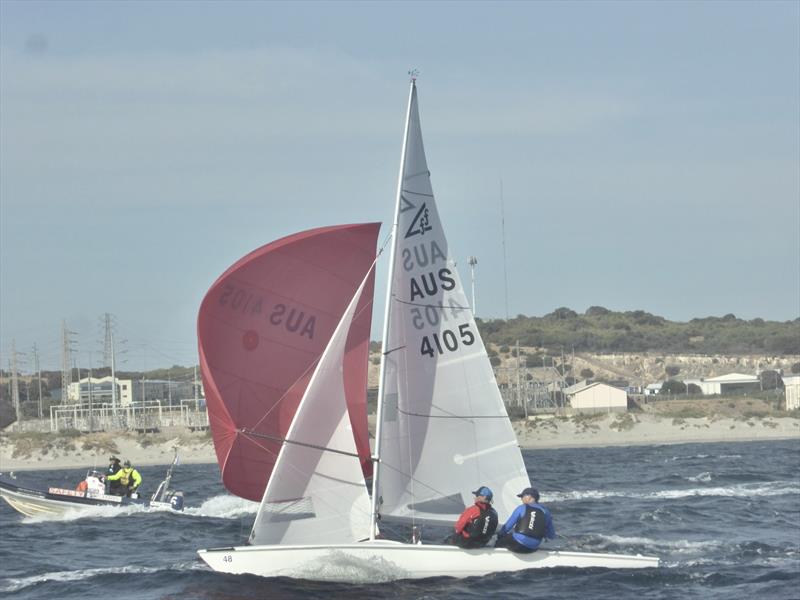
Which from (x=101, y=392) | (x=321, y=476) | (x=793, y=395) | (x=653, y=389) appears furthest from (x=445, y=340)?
(x=653, y=389)

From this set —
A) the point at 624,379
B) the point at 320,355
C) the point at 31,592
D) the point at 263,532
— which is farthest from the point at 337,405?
the point at 624,379

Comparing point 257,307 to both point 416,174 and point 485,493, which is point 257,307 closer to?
point 416,174

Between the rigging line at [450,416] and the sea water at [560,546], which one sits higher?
the rigging line at [450,416]

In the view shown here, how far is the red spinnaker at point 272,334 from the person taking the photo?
1925 centimetres

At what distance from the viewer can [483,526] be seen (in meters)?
18.1

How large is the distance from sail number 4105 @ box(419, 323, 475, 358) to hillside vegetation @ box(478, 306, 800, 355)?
121m

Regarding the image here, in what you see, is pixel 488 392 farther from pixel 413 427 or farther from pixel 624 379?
pixel 624 379

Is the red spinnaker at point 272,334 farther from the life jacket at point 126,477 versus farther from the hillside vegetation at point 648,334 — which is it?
the hillside vegetation at point 648,334

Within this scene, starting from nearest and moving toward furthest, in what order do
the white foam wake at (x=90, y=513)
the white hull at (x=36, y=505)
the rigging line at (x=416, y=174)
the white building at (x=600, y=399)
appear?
the rigging line at (x=416, y=174) → the white foam wake at (x=90, y=513) → the white hull at (x=36, y=505) → the white building at (x=600, y=399)

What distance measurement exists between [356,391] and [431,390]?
1249 millimetres

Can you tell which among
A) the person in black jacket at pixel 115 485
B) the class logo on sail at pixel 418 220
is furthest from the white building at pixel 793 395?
the class logo on sail at pixel 418 220

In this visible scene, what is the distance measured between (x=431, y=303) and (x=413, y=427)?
6.52 feet

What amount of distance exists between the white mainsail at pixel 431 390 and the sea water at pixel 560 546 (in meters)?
0.59

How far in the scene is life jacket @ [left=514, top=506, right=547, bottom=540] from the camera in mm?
18219
